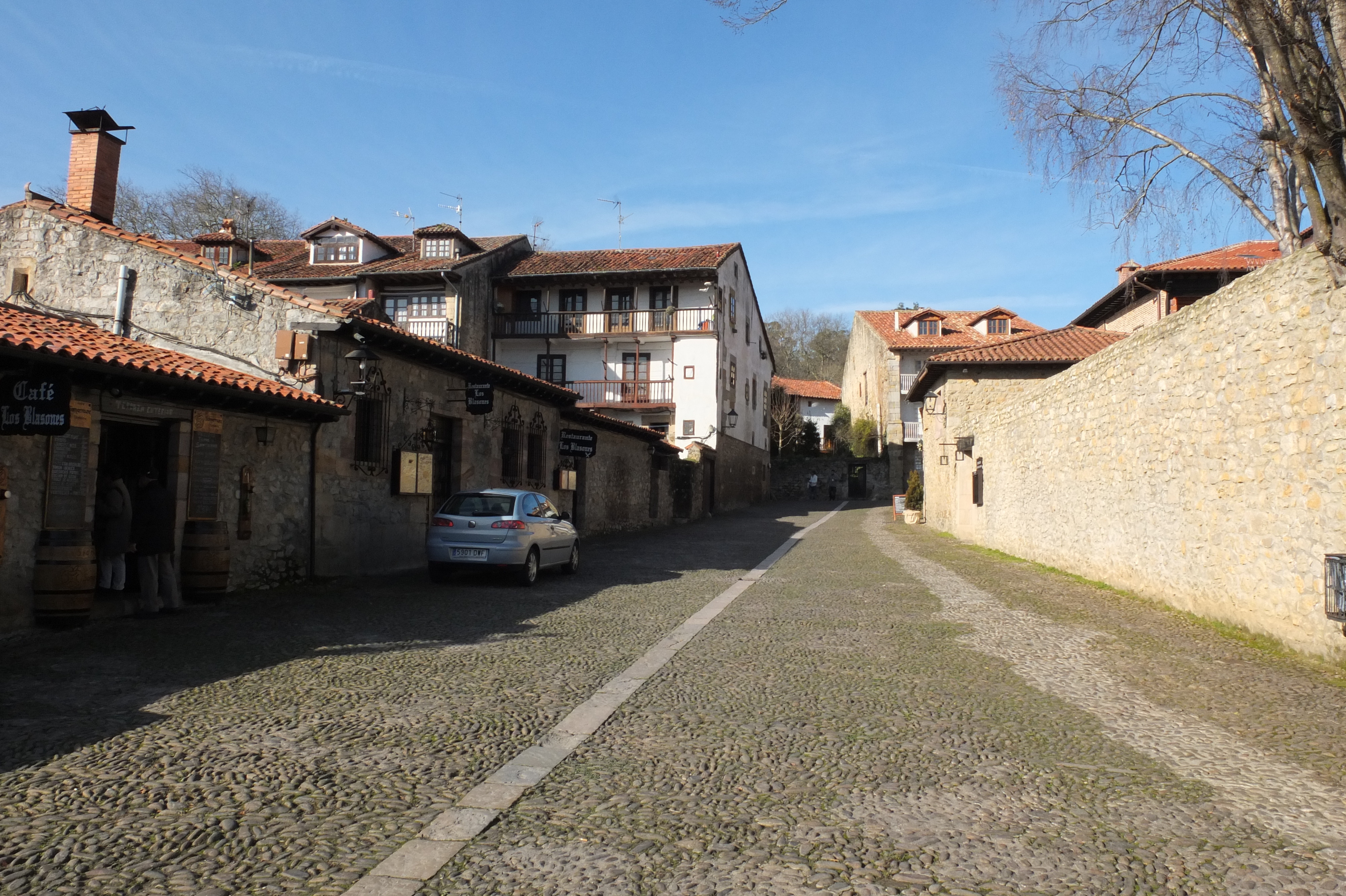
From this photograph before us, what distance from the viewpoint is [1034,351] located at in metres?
26.3

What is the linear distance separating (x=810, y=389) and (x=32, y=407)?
6407 centimetres

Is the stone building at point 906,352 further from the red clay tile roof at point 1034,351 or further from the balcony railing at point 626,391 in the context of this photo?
the red clay tile roof at point 1034,351

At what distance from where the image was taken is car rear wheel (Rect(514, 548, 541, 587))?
12.8 metres

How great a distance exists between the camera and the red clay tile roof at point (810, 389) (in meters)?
69.1

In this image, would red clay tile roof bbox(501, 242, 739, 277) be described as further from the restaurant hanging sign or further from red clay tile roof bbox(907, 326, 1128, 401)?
the restaurant hanging sign

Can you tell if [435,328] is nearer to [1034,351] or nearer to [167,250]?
[167,250]

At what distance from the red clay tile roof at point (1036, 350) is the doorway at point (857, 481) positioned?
27697 mm

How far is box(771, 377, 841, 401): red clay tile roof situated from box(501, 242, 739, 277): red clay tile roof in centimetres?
2991

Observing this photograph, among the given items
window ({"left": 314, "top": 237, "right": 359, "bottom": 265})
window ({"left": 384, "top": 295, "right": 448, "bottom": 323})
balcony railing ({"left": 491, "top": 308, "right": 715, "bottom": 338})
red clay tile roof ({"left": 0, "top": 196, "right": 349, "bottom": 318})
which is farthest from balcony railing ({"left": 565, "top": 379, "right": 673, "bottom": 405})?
red clay tile roof ({"left": 0, "top": 196, "right": 349, "bottom": 318})

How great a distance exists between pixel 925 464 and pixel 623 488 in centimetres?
1120

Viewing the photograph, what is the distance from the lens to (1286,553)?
8.03 metres

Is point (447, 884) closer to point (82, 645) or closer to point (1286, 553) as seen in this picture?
point (82, 645)

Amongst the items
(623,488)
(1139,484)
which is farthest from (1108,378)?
(623,488)

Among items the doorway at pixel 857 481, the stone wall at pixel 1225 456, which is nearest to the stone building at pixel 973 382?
the stone wall at pixel 1225 456
